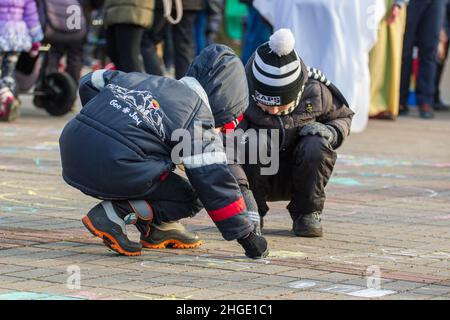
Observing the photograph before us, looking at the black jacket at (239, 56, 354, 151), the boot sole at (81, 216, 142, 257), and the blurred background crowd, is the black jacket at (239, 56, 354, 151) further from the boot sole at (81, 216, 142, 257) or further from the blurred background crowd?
the blurred background crowd

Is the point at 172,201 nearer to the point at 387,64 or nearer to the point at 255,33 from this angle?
the point at 255,33

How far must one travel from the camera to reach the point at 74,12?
1086cm

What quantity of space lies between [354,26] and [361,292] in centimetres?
652

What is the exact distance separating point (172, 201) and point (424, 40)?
8101mm

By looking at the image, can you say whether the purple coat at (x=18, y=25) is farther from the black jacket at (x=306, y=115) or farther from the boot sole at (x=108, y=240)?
the boot sole at (x=108, y=240)

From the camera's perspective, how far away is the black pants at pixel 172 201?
5.43 m

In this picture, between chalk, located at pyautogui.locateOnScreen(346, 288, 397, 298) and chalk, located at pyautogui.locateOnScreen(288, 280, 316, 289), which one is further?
chalk, located at pyautogui.locateOnScreen(288, 280, 316, 289)

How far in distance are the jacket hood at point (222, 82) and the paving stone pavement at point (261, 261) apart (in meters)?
0.68

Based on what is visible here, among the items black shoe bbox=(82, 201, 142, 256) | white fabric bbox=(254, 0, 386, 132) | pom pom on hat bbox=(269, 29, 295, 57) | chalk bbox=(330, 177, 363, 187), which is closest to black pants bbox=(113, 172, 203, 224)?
black shoe bbox=(82, 201, 142, 256)

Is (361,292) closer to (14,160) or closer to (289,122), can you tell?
(289,122)

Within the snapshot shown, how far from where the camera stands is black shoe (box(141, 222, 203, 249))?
5.63 m

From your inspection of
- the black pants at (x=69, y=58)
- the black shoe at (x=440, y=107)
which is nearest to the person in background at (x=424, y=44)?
the black shoe at (x=440, y=107)

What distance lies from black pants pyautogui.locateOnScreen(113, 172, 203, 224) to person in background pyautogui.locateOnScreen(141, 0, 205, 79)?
541 centimetres
